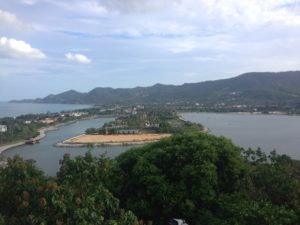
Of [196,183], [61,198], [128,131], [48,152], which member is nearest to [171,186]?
[196,183]

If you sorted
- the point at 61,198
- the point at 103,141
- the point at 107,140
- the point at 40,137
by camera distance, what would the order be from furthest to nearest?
the point at 40,137, the point at 107,140, the point at 103,141, the point at 61,198

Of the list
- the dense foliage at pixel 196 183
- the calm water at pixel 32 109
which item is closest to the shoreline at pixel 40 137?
the dense foliage at pixel 196 183

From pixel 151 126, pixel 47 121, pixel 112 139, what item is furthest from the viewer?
pixel 47 121

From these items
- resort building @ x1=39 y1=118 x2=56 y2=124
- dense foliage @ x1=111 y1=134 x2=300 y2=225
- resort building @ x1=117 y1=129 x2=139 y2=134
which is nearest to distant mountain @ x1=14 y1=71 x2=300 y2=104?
resort building @ x1=117 y1=129 x2=139 y2=134

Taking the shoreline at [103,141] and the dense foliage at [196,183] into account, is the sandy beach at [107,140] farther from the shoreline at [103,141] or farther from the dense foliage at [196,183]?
the dense foliage at [196,183]

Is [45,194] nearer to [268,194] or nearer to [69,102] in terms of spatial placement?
[268,194]

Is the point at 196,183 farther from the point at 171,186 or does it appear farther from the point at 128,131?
the point at 128,131

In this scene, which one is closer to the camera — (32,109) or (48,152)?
(48,152)
